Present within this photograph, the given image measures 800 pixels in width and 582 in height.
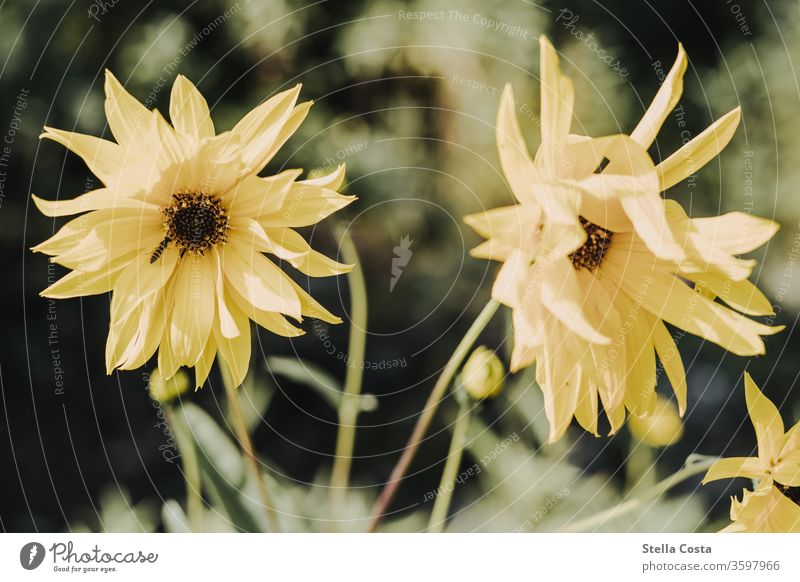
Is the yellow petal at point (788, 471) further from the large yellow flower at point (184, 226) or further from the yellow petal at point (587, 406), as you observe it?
the large yellow flower at point (184, 226)

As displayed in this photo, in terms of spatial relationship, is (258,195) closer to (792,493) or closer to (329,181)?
(329,181)

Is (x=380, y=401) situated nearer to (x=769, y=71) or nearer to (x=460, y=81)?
(x=460, y=81)

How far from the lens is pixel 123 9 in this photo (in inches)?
22.3

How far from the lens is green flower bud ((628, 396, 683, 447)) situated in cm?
59

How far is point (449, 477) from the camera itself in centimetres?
60

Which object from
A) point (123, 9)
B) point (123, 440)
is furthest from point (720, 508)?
point (123, 9)

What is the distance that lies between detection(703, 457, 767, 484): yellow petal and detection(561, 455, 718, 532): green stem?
2 centimetres

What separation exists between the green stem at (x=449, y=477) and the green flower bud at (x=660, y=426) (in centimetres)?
17

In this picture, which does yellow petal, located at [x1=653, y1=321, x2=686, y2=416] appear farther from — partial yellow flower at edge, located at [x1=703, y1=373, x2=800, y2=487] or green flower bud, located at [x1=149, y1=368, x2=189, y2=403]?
green flower bud, located at [x1=149, y1=368, x2=189, y2=403]

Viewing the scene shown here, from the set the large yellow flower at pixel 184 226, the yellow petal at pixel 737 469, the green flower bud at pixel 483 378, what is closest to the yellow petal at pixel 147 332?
the large yellow flower at pixel 184 226

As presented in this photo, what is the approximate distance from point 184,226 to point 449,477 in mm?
337

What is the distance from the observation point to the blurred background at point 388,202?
0.57 meters

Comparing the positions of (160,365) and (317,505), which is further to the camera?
(317,505)
